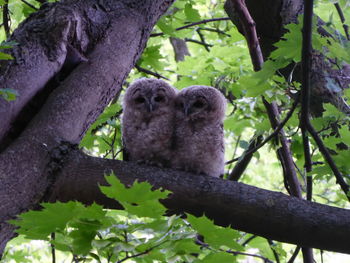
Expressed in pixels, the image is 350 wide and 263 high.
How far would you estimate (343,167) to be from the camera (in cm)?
237

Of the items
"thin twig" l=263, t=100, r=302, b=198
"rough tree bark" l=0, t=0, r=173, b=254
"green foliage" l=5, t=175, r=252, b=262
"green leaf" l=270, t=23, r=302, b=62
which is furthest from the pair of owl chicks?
"green foliage" l=5, t=175, r=252, b=262

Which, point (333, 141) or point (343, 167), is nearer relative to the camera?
point (343, 167)

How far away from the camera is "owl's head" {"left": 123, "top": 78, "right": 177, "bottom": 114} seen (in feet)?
10.1

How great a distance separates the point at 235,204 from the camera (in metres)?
1.98

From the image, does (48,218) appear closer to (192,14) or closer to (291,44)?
(291,44)

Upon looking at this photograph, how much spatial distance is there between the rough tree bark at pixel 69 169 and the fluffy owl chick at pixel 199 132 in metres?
0.76

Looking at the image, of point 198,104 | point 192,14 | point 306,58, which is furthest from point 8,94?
point 192,14

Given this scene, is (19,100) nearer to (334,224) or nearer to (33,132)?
(33,132)

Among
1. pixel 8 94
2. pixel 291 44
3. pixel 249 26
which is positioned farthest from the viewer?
pixel 249 26

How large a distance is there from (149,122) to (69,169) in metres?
1.09

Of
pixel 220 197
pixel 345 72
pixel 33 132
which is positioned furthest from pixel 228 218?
pixel 345 72

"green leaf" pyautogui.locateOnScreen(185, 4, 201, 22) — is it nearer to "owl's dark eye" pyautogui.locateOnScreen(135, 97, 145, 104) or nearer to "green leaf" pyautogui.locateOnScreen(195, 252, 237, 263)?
"owl's dark eye" pyautogui.locateOnScreen(135, 97, 145, 104)

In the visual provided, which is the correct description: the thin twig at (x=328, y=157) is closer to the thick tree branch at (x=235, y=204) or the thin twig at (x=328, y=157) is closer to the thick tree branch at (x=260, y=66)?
the thick tree branch at (x=235, y=204)

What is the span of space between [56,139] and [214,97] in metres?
1.48
